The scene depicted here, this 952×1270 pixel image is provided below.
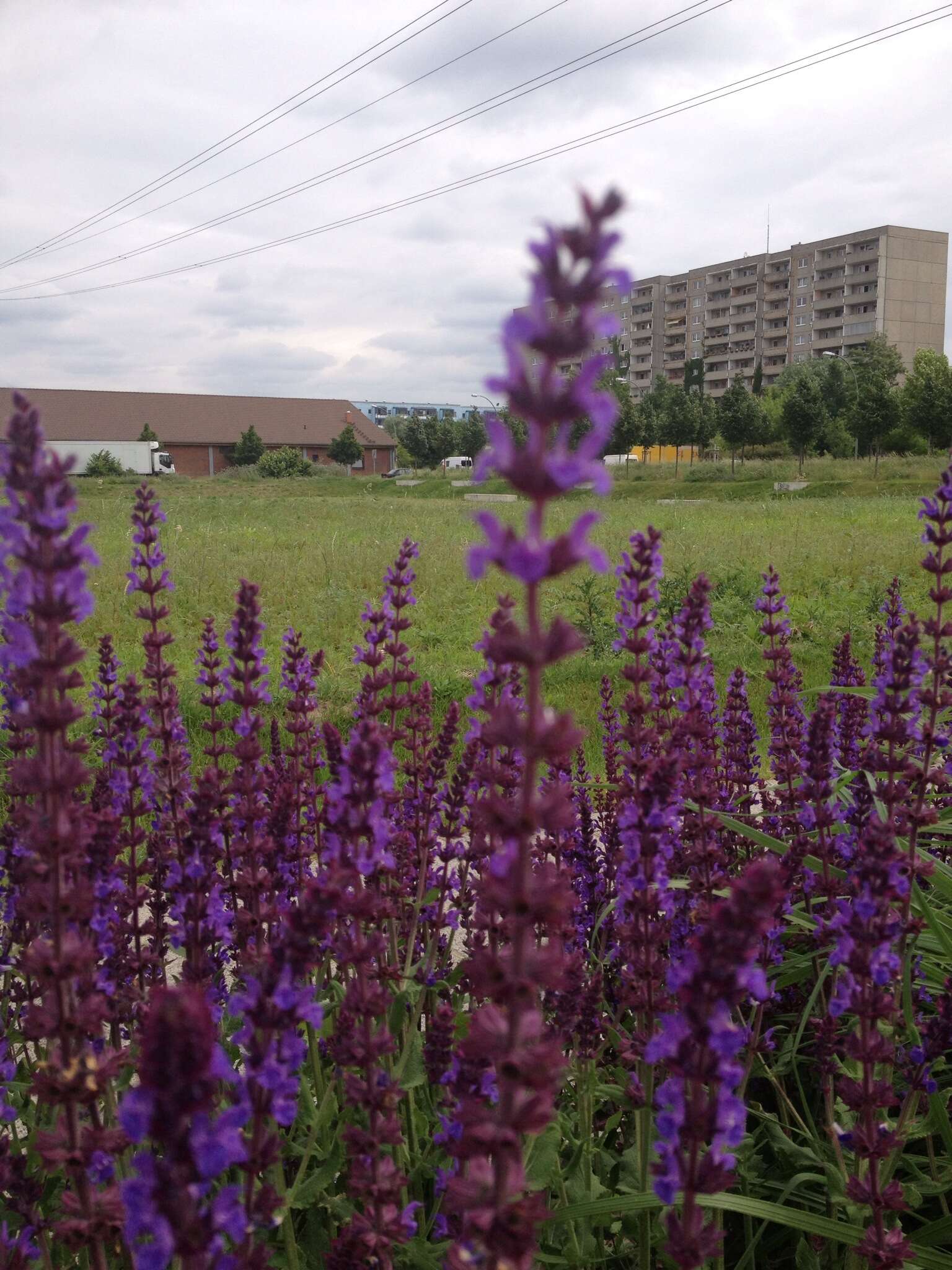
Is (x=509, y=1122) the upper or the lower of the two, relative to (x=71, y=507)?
lower

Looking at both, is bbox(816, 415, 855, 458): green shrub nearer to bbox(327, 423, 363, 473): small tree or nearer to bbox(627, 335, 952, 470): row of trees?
bbox(627, 335, 952, 470): row of trees

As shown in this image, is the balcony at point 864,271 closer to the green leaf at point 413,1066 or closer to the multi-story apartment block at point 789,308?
the multi-story apartment block at point 789,308

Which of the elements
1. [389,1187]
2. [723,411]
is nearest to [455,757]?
[389,1187]

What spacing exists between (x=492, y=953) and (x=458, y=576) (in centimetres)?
1529

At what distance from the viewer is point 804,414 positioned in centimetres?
5484

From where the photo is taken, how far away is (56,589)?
133 centimetres

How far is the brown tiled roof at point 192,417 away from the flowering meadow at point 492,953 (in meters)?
82.0

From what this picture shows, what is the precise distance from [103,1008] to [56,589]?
679mm

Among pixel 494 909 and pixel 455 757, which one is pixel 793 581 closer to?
pixel 455 757

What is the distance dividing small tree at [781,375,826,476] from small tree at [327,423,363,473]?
41.5m

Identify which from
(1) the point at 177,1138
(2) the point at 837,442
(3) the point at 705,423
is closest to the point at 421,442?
(3) the point at 705,423

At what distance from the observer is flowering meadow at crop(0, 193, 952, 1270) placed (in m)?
1.06

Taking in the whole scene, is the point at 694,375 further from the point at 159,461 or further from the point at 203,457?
the point at 159,461

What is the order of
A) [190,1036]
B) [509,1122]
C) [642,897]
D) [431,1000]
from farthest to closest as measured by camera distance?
1. [431,1000]
2. [642,897]
3. [509,1122]
4. [190,1036]
